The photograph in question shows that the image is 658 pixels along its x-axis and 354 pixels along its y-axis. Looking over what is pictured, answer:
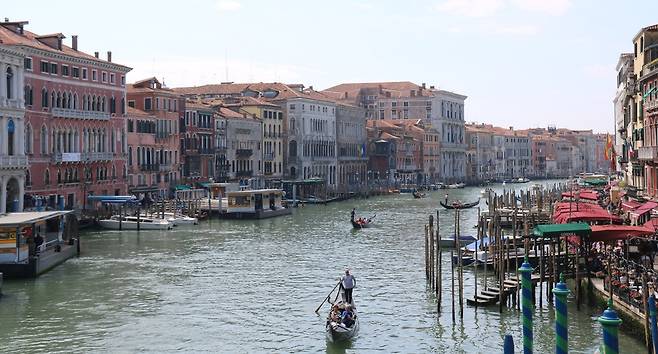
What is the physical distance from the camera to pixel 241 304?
663 inches

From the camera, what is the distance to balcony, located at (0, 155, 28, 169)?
88.3ft

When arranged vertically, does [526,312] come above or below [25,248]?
below

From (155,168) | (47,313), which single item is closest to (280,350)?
(47,313)

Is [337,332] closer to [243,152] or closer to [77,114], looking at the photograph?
[77,114]

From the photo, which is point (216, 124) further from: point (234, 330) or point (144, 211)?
point (234, 330)

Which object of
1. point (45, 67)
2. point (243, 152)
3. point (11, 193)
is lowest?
point (11, 193)

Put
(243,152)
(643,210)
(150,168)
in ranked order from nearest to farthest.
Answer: (643,210) → (150,168) → (243,152)

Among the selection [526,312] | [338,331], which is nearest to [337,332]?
[338,331]

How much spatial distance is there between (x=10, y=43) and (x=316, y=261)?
12.1 metres

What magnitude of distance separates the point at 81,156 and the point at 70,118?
56.2 inches

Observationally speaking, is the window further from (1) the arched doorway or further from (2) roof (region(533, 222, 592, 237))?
(2) roof (region(533, 222, 592, 237))

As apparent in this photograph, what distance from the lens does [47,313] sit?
16.0 m

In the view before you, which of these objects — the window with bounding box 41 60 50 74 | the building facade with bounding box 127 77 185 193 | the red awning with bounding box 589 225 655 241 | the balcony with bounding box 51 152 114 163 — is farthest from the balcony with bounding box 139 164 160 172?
the red awning with bounding box 589 225 655 241

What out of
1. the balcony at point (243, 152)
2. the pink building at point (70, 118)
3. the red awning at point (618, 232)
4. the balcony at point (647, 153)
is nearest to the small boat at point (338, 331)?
the red awning at point (618, 232)
